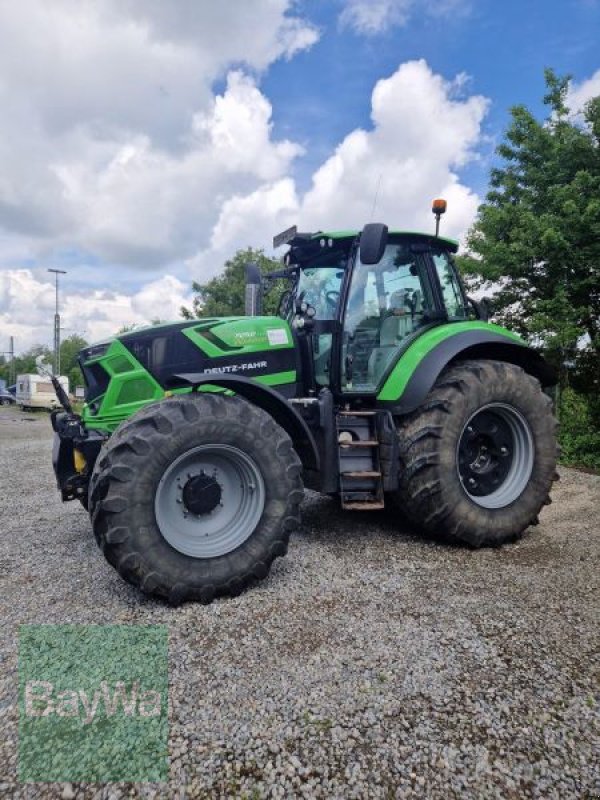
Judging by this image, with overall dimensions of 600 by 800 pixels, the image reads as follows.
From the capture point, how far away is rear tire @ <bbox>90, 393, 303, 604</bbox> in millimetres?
2877

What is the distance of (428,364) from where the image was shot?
13.1 feet

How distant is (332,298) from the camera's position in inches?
→ 172

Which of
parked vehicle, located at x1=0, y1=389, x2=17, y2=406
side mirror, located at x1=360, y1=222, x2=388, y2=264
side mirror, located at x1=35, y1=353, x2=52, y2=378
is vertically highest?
side mirror, located at x1=360, y1=222, x2=388, y2=264

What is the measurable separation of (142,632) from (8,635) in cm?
67

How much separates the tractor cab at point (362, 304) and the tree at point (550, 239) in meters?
7.30

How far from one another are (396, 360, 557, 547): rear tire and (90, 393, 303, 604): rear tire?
1118mm

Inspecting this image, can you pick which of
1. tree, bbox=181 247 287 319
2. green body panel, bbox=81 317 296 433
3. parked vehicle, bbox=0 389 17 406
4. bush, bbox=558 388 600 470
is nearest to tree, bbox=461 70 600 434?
bush, bbox=558 388 600 470

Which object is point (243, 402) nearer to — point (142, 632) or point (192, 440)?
point (192, 440)

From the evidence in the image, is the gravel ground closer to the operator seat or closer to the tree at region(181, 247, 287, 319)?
the operator seat

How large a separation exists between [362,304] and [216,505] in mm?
2025

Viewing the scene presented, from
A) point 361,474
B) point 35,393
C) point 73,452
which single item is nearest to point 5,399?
point 35,393

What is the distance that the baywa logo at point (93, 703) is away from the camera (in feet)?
5.98

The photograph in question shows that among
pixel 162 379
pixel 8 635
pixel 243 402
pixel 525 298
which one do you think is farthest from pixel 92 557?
pixel 525 298

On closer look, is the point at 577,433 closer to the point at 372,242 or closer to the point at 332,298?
the point at 332,298
